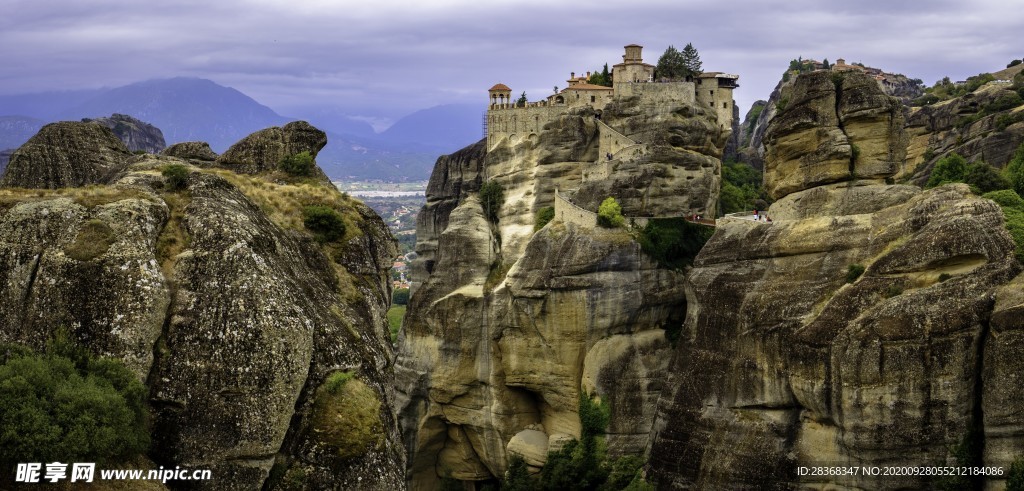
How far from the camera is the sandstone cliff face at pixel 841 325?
39.1 m

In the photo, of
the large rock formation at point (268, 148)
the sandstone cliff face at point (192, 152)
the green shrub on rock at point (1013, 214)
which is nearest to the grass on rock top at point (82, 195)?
the large rock formation at point (268, 148)

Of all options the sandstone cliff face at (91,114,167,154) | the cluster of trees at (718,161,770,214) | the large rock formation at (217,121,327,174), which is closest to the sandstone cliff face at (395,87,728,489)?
the cluster of trees at (718,161,770,214)

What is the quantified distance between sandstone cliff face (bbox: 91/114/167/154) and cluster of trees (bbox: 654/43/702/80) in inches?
2520

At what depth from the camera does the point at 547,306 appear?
58562mm

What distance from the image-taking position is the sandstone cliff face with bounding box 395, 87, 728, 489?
5734 cm

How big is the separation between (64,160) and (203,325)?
45.1ft

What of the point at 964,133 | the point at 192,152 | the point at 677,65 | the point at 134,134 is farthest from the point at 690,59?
the point at 134,134

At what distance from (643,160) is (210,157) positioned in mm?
31338

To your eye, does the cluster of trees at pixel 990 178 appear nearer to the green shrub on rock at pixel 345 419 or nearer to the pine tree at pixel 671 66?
the pine tree at pixel 671 66

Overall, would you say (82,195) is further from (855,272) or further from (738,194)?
(738,194)

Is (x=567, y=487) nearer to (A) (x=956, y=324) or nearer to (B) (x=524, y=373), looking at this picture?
(B) (x=524, y=373)

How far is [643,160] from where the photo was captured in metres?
60.8

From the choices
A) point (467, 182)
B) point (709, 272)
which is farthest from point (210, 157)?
point (467, 182)

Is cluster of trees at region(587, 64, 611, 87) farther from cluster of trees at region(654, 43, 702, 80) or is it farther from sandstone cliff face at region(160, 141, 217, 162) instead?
sandstone cliff face at region(160, 141, 217, 162)
